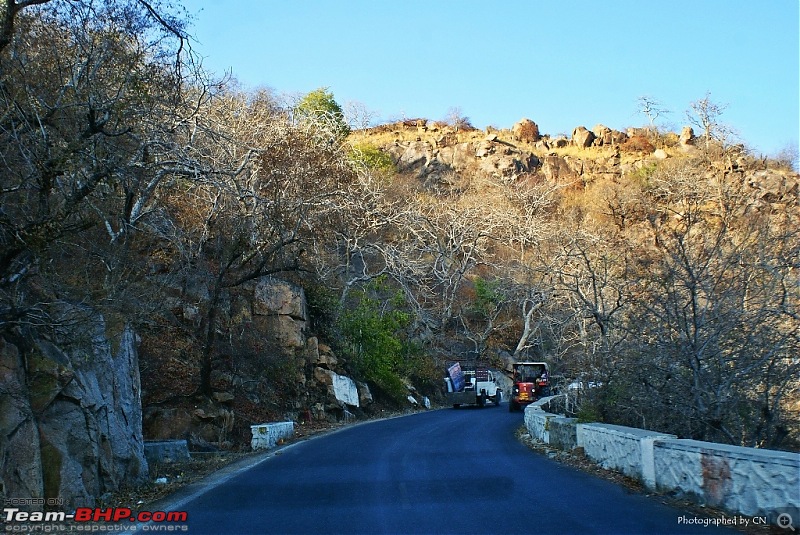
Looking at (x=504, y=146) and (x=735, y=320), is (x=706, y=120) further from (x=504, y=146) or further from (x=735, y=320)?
(x=504, y=146)

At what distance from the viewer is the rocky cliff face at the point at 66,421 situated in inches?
421

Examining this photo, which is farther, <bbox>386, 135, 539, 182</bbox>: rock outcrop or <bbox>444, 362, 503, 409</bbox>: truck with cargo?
<bbox>386, 135, 539, 182</bbox>: rock outcrop

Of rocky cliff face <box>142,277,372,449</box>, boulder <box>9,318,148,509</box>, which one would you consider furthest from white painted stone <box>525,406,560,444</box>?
boulder <box>9,318,148,509</box>

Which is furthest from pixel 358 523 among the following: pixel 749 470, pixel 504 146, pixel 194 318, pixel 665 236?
pixel 504 146

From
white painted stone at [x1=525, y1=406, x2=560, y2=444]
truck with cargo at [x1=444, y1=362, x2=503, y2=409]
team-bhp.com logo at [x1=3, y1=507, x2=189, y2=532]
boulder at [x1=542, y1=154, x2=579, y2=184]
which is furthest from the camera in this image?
boulder at [x1=542, y1=154, x2=579, y2=184]

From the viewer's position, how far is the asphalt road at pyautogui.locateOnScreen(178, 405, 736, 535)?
351 inches

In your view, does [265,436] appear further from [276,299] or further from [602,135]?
[602,135]

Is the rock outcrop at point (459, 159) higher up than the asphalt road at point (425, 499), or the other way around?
the rock outcrop at point (459, 159)

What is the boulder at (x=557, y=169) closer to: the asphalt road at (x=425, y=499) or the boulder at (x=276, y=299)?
the boulder at (x=276, y=299)

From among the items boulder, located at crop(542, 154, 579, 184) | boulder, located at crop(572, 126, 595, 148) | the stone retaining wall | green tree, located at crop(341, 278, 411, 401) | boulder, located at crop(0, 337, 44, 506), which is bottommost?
the stone retaining wall

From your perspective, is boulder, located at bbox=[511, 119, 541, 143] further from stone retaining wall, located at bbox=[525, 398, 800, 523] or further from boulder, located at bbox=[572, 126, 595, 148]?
stone retaining wall, located at bbox=[525, 398, 800, 523]

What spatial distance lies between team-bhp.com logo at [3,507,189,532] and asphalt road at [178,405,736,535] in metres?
0.35

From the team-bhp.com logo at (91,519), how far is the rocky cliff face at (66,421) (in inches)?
13.5

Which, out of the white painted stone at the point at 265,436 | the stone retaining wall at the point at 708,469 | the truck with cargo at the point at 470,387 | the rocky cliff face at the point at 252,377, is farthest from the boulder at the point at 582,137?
the stone retaining wall at the point at 708,469
